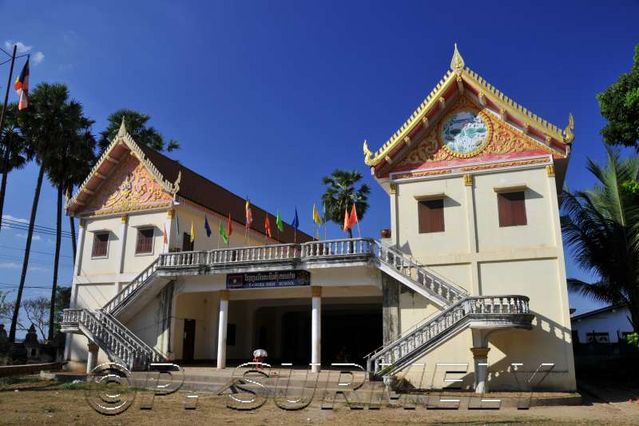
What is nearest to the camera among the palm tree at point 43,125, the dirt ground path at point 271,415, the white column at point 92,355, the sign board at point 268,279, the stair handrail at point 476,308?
the dirt ground path at point 271,415

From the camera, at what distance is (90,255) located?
2441 centimetres

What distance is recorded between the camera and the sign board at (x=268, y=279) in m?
19.6

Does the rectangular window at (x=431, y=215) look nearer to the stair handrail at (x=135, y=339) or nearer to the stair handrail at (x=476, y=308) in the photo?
the stair handrail at (x=476, y=308)

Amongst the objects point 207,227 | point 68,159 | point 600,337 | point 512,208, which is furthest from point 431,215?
point 68,159

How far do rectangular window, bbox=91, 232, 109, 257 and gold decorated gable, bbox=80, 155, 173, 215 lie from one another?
1021mm

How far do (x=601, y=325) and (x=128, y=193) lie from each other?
90.0 feet

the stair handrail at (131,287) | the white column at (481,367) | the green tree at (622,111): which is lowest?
the white column at (481,367)

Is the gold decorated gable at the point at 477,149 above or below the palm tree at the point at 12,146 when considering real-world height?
below

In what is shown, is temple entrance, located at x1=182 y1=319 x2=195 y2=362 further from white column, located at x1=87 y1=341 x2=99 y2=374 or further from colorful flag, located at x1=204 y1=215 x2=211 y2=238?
colorful flag, located at x1=204 y1=215 x2=211 y2=238

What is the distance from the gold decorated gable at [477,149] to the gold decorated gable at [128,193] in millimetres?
10514

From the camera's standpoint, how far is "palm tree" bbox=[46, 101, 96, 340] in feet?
99.2

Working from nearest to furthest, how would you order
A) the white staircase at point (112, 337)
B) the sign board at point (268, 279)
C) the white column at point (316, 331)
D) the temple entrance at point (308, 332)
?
the white column at point (316, 331) < the sign board at point (268, 279) < the white staircase at point (112, 337) < the temple entrance at point (308, 332)

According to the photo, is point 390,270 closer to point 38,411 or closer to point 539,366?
point 539,366

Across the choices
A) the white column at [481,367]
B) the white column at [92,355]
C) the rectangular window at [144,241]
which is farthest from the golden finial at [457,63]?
the white column at [92,355]
